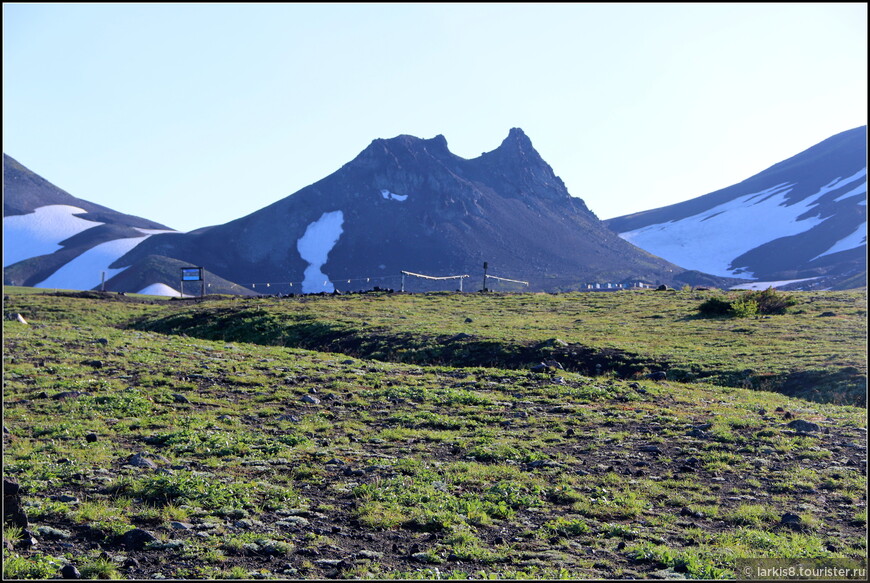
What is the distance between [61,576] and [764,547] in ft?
28.3

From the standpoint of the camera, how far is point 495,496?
1223 centimetres

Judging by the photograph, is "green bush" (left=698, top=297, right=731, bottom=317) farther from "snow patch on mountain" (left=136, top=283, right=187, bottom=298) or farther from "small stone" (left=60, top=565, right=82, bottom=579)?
"snow patch on mountain" (left=136, top=283, right=187, bottom=298)

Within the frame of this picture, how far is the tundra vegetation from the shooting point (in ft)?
32.0

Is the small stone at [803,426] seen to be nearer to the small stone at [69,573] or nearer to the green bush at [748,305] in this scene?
the small stone at [69,573]

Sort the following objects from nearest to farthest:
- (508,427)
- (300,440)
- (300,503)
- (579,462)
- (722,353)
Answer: (300,503) → (579,462) → (300,440) → (508,427) → (722,353)

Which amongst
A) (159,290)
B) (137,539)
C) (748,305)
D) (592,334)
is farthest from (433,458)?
(159,290)

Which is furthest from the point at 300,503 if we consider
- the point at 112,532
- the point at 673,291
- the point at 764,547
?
the point at 673,291

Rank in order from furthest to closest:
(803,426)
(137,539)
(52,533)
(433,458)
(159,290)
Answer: (159,290) < (803,426) < (433,458) < (52,533) < (137,539)

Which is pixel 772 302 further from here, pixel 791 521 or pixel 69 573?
pixel 69 573

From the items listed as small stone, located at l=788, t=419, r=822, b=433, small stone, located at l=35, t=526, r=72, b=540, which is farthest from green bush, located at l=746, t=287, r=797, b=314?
small stone, located at l=35, t=526, r=72, b=540

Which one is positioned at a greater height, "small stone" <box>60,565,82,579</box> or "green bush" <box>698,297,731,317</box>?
"green bush" <box>698,297,731,317</box>

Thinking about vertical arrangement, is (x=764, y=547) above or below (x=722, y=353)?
below

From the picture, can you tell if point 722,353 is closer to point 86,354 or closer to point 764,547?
point 764,547

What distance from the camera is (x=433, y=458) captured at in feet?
48.5
